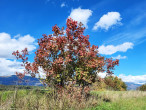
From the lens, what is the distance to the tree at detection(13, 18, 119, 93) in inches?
A: 371

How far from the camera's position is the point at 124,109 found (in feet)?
27.4

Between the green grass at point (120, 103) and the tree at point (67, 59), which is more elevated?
the tree at point (67, 59)

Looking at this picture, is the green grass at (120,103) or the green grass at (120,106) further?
the green grass at (120,103)

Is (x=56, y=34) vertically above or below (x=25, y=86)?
above

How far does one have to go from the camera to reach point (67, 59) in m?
9.13

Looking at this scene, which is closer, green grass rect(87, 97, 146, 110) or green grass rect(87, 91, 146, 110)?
green grass rect(87, 97, 146, 110)

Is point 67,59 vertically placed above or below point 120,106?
above

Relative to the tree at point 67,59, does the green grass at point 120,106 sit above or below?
below

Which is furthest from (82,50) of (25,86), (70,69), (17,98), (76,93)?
(17,98)

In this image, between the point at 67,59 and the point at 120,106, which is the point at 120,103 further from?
the point at 67,59

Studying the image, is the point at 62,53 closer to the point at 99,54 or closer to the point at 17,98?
the point at 99,54

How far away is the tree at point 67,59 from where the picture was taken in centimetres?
942

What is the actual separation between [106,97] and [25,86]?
25.5 feet

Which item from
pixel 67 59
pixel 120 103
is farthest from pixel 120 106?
pixel 67 59
